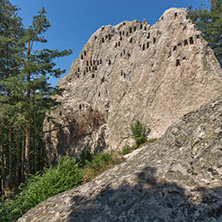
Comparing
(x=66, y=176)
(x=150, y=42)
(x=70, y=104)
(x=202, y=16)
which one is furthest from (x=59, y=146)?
(x=202, y=16)

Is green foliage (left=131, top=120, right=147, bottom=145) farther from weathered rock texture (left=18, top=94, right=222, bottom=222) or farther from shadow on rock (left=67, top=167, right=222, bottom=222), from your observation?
shadow on rock (left=67, top=167, right=222, bottom=222)

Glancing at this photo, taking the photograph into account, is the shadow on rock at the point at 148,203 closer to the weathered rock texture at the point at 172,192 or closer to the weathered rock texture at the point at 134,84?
the weathered rock texture at the point at 172,192

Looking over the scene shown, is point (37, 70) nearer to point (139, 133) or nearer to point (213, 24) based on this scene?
point (139, 133)

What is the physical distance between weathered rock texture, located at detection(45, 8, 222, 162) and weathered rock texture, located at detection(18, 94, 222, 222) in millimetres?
7752

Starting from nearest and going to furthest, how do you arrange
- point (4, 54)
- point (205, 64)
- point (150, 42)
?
point (205, 64)
point (4, 54)
point (150, 42)

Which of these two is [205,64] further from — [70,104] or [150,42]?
[70,104]

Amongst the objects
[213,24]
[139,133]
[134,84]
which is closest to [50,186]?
[139,133]

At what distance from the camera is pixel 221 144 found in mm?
2184

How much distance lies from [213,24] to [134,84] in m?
12.9

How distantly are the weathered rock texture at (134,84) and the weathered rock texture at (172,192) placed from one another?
7.75 meters

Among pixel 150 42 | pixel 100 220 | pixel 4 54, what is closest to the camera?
pixel 100 220

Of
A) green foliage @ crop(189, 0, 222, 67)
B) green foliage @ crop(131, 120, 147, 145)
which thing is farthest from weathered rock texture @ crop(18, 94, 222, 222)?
green foliage @ crop(189, 0, 222, 67)

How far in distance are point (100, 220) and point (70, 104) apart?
687 inches

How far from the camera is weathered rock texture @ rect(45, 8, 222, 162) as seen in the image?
10.2 metres
